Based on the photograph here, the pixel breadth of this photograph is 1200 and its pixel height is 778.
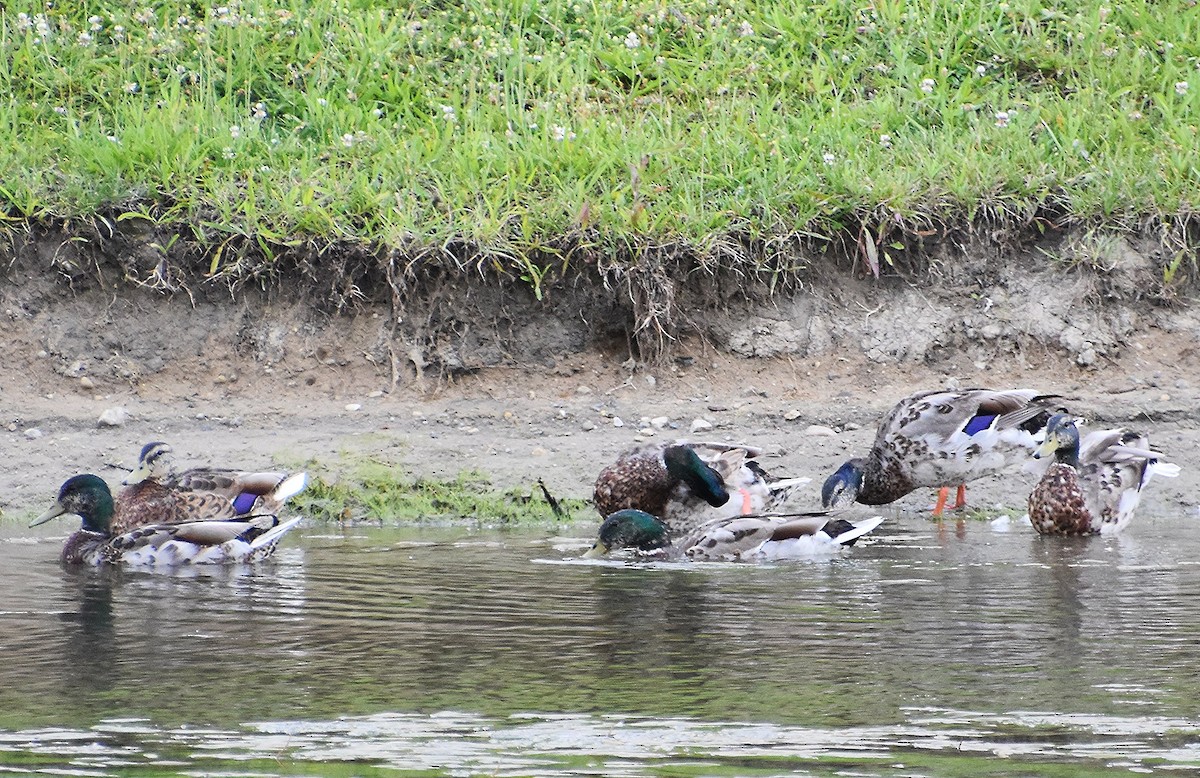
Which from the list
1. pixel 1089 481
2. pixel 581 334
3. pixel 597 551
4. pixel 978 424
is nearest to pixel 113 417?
pixel 581 334

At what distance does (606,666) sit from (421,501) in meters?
4.32

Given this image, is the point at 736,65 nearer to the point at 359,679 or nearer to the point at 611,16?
the point at 611,16

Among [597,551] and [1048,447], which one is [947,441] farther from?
[597,551]

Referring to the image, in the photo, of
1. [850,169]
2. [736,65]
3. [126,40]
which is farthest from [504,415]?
[126,40]

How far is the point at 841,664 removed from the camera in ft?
17.7

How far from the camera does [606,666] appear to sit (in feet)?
17.9

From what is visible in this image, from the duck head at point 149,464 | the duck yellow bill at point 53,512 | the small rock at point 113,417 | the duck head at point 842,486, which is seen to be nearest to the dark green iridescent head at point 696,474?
the duck head at point 842,486

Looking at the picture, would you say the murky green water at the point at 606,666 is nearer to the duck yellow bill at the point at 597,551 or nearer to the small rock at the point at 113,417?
the duck yellow bill at the point at 597,551

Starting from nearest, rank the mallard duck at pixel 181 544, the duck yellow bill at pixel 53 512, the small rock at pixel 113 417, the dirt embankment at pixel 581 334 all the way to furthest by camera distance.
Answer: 1. the mallard duck at pixel 181 544
2. the duck yellow bill at pixel 53 512
3. the small rock at pixel 113 417
4. the dirt embankment at pixel 581 334

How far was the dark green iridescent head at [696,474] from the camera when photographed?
9055 mm

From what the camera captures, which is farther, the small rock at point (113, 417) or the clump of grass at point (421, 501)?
the small rock at point (113, 417)

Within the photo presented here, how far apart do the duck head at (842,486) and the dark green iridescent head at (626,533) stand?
1323 millimetres

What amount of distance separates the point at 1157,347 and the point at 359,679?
7247 mm

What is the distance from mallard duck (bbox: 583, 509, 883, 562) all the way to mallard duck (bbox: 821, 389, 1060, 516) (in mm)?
1188
